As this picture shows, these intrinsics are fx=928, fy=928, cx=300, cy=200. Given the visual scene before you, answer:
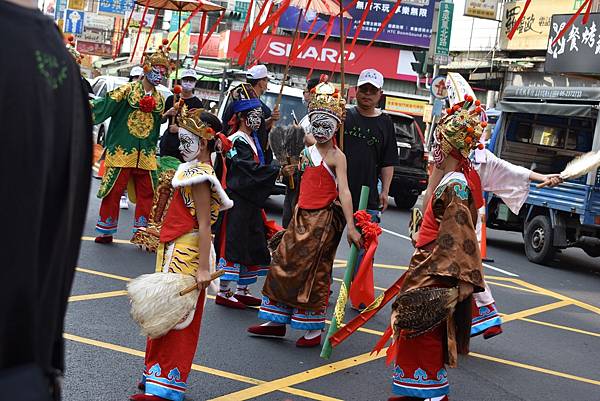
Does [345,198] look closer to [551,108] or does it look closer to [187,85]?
[187,85]

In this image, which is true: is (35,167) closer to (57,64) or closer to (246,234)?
(57,64)

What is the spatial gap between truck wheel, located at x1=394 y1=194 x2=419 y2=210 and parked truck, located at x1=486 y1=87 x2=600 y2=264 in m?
4.31

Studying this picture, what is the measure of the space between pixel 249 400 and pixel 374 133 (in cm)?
313

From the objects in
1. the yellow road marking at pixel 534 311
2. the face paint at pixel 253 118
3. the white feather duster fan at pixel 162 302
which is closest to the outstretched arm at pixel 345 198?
the face paint at pixel 253 118

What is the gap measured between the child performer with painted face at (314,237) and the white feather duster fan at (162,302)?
5.17 ft

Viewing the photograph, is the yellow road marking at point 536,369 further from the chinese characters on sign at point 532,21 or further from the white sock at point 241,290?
the chinese characters on sign at point 532,21

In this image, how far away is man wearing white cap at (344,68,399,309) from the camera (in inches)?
303

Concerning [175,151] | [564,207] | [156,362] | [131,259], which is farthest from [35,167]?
[564,207]

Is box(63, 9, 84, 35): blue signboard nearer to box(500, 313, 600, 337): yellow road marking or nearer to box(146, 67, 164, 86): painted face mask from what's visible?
box(146, 67, 164, 86): painted face mask

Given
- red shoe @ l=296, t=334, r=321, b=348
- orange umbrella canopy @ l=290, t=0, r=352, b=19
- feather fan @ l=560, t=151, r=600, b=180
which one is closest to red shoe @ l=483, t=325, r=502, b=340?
feather fan @ l=560, t=151, r=600, b=180

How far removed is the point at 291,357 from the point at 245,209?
5.10 feet

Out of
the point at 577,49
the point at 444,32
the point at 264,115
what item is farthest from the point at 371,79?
the point at 444,32

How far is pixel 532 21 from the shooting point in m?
28.1

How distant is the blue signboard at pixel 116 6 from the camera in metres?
47.8
